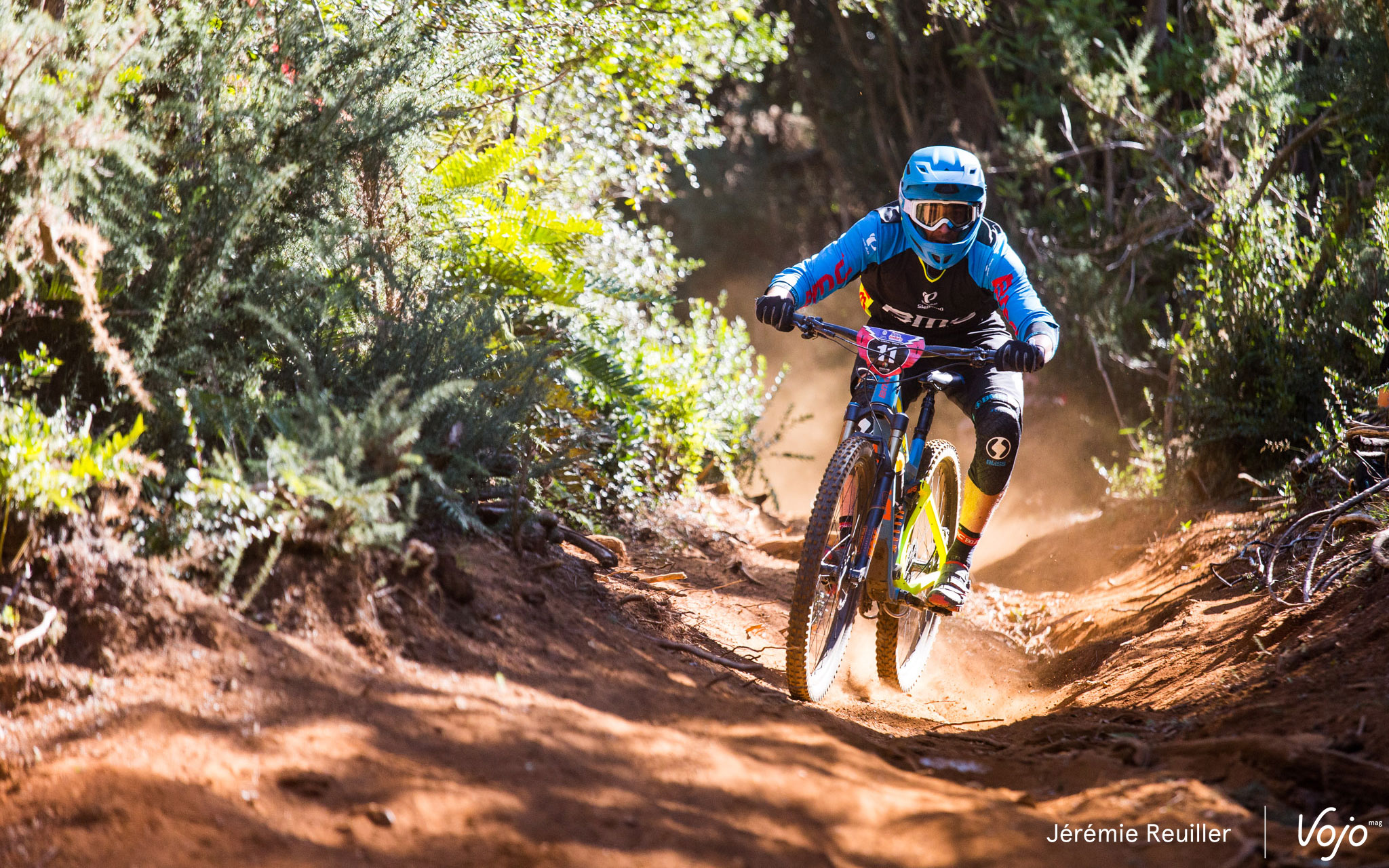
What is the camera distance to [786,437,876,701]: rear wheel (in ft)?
11.9

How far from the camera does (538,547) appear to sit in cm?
407

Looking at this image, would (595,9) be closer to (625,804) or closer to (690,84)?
(625,804)

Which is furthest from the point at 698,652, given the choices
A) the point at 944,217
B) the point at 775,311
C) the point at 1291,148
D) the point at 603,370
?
the point at 1291,148

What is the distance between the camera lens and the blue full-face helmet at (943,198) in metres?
4.21

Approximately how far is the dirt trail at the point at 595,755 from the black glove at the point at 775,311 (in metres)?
1.37

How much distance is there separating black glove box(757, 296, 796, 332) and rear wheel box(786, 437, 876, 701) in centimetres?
57

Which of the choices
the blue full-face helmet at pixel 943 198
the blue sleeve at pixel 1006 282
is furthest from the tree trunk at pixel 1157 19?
the blue full-face helmet at pixel 943 198

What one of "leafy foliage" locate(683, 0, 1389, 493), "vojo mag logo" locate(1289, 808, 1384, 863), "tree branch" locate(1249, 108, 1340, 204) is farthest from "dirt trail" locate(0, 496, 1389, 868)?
"tree branch" locate(1249, 108, 1340, 204)

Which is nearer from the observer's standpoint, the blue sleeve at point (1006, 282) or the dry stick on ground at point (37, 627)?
the dry stick on ground at point (37, 627)

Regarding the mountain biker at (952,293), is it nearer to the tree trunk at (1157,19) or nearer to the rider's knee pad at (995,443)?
the rider's knee pad at (995,443)

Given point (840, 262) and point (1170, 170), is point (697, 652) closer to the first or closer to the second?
point (840, 262)

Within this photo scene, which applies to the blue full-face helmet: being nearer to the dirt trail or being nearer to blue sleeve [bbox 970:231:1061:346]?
blue sleeve [bbox 970:231:1061:346]

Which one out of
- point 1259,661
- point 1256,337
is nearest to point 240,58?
point 1259,661

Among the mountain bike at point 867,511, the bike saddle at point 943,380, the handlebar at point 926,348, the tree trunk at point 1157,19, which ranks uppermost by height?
the tree trunk at point 1157,19
